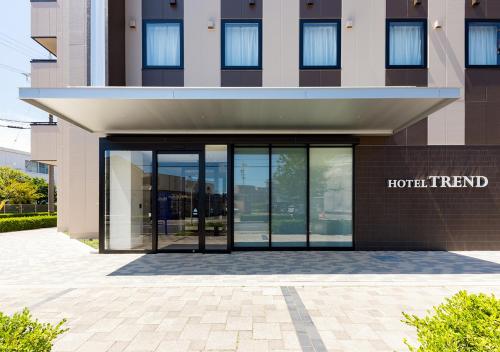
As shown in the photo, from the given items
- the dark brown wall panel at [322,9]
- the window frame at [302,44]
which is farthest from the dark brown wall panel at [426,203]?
the dark brown wall panel at [322,9]

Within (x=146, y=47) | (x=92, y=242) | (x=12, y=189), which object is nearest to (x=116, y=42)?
(x=146, y=47)

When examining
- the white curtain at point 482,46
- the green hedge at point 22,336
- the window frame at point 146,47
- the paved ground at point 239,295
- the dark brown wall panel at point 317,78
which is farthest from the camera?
the white curtain at point 482,46

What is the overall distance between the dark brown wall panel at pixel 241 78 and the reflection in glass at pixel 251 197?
2.32 meters

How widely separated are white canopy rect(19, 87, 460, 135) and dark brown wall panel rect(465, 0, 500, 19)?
5.27m

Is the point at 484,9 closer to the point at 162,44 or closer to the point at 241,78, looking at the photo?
the point at 241,78

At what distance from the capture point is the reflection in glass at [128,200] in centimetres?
1049

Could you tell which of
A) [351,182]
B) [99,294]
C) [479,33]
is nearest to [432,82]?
[479,33]

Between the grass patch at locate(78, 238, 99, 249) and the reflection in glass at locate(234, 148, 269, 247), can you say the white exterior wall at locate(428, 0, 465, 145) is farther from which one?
the grass patch at locate(78, 238, 99, 249)

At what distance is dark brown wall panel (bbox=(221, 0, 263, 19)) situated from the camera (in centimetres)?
1100

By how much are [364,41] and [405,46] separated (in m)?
1.51

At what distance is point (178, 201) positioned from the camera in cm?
1057

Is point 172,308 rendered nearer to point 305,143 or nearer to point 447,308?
point 447,308

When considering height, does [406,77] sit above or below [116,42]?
below

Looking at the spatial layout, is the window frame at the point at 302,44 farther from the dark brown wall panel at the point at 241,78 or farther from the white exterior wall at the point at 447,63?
the white exterior wall at the point at 447,63
